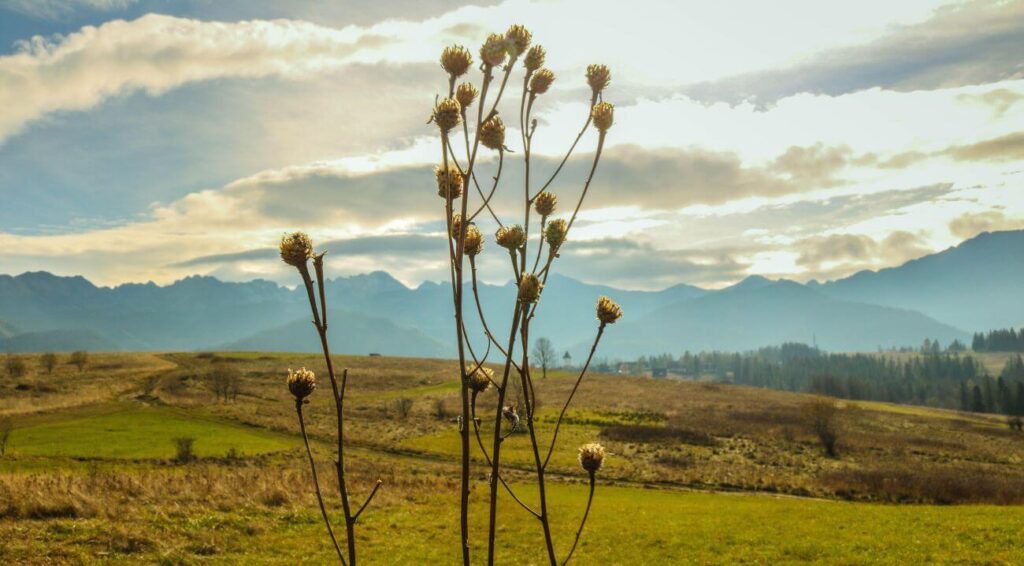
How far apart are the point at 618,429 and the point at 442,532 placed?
43231 millimetres

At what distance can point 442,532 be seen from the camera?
22.3m

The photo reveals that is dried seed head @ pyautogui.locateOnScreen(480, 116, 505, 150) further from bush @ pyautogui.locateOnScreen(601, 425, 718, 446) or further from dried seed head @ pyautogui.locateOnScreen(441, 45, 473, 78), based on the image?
bush @ pyautogui.locateOnScreen(601, 425, 718, 446)

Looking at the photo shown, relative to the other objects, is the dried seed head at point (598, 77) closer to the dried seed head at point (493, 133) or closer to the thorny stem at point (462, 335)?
the dried seed head at point (493, 133)

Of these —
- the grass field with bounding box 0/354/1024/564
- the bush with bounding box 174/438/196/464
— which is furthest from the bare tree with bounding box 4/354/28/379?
the bush with bounding box 174/438/196/464

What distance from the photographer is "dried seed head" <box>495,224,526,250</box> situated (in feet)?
5.97

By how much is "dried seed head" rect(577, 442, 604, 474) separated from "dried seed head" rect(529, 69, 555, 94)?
119cm

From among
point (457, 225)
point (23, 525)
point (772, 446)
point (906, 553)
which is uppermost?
point (457, 225)

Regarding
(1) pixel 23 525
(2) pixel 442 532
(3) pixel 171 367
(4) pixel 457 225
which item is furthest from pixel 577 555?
(3) pixel 171 367

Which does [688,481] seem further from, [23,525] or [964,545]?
[23,525]

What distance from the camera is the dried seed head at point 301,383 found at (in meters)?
1.68

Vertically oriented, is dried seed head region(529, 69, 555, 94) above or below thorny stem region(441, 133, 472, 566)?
above

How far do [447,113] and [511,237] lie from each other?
408 mm

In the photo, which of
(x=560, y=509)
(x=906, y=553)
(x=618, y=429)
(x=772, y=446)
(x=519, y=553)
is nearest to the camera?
(x=906, y=553)

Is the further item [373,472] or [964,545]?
[373,472]
